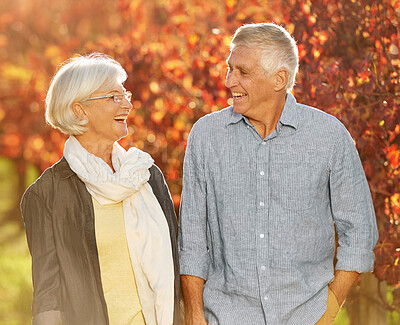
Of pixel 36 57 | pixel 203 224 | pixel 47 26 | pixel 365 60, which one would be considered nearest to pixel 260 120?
pixel 203 224

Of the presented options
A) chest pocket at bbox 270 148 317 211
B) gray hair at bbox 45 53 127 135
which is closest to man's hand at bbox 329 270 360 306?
chest pocket at bbox 270 148 317 211

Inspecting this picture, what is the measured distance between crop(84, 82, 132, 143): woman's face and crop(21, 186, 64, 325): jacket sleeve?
432 millimetres

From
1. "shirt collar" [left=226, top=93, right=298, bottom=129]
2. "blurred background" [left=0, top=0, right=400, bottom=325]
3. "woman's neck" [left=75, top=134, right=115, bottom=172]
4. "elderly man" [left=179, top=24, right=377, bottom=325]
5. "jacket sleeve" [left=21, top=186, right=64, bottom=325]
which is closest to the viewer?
"jacket sleeve" [left=21, top=186, right=64, bottom=325]

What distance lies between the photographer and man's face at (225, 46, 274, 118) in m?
3.70

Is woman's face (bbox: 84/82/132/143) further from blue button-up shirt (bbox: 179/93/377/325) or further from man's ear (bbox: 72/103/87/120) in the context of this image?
blue button-up shirt (bbox: 179/93/377/325)

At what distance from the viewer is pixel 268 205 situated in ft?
11.9

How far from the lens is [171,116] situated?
5.73 meters

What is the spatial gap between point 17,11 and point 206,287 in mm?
6216

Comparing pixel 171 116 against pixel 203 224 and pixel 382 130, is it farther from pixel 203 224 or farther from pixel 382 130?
pixel 203 224

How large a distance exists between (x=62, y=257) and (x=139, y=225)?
0.38m

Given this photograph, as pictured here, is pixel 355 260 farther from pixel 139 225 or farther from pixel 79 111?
pixel 79 111

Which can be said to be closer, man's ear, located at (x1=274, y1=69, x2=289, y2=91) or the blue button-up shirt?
the blue button-up shirt

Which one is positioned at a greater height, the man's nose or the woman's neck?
the man's nose

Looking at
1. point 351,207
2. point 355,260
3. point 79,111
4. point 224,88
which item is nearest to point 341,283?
point 355,260
